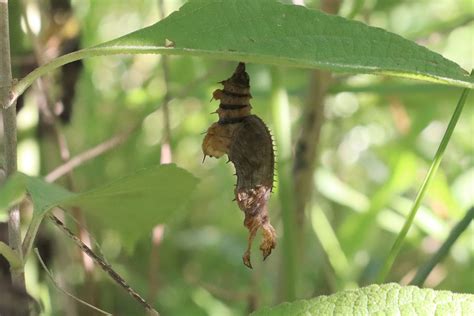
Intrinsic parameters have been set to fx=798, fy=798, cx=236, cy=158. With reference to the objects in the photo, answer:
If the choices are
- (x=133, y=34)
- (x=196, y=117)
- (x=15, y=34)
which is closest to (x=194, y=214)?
(x=196, y=117)

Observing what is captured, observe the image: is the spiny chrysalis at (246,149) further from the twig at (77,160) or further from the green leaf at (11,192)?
the twig at (77,160)

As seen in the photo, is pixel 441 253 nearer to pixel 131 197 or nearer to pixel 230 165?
pixel 131 197

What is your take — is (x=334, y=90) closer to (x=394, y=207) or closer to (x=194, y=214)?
(x=394, y=207)

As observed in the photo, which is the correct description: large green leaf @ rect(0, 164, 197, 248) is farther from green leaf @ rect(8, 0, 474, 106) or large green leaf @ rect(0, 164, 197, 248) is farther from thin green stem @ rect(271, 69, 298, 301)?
thin green stem @ rect(271, 69, 298, 301)

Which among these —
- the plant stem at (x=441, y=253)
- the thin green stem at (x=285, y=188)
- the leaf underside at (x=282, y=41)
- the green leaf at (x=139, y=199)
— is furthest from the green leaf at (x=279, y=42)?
the thin green stem at (x=285, y=188)

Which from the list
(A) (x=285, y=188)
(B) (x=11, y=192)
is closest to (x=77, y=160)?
(A) (x=285, y=188)
